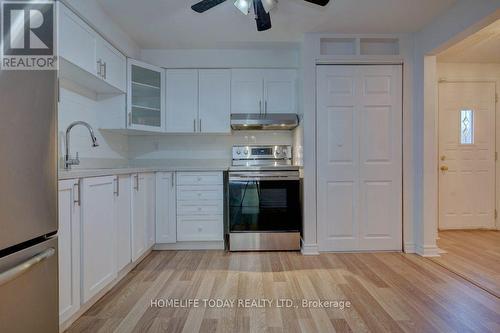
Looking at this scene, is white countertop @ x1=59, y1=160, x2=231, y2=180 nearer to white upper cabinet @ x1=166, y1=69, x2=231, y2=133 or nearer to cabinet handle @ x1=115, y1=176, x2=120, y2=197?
cabinet handle @ x1=115, y1=176, x2=120, y2=197

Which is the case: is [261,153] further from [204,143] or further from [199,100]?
[199,100]

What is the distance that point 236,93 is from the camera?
3287 mm

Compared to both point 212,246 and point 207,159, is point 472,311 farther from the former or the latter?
point 207,159

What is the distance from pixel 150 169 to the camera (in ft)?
9.18

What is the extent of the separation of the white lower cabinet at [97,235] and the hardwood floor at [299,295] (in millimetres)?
187

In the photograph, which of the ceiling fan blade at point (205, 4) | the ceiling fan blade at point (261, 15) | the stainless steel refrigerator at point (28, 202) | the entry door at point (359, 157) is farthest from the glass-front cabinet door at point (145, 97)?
the stainless steel refrigerator at point (28, 202)

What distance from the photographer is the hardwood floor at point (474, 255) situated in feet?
7.44

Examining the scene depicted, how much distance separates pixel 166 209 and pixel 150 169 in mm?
494

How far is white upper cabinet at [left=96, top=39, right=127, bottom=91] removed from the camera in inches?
93.8

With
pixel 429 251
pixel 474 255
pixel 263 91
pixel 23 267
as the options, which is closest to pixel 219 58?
pixel 263 91

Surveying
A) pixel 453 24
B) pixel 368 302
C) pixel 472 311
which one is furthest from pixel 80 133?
pixel 453 24

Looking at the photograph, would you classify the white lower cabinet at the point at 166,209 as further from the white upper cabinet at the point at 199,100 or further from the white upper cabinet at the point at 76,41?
the white upper cabinet at the point at 76,41

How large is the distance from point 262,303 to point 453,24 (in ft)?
9.31

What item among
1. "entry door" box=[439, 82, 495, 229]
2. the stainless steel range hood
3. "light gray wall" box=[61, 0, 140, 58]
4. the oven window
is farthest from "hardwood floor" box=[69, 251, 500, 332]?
"light gray wall" box=[61, 0, 140, 58]
